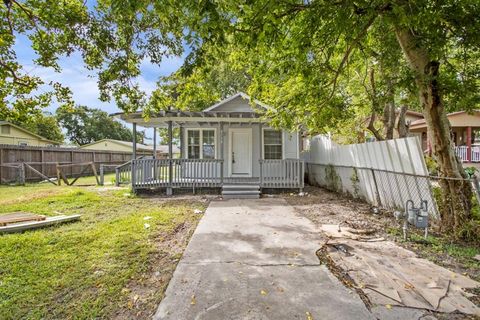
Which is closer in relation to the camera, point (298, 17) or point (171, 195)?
point (298, 17)

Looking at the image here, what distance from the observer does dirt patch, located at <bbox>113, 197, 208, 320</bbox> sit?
2619 mm

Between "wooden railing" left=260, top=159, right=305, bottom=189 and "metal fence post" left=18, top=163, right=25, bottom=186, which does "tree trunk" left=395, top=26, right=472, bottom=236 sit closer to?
"wooden railing" left=260, top=159, right=305, bottom=189

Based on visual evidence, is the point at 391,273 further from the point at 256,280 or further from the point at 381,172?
the point at 381,172

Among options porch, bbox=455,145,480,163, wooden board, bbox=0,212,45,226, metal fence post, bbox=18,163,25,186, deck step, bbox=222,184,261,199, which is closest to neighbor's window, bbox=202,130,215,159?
deck step, bbox=222,184,261,199

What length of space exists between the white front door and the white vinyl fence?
318 cm

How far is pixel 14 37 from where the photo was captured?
654cm

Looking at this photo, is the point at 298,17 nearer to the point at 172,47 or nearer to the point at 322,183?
the point at 172,47

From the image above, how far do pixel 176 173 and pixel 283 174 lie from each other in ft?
13.3

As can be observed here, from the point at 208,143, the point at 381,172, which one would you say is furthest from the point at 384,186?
the point at 208,143

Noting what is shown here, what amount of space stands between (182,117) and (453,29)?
773 centimetres

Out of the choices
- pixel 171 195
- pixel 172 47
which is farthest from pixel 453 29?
pixel 171 195

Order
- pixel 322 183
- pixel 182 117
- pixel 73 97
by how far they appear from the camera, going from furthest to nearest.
→ pixel 322 183, pixel 182 117, pixel 73 97

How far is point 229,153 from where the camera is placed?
11.0 metres

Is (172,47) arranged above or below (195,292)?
above
